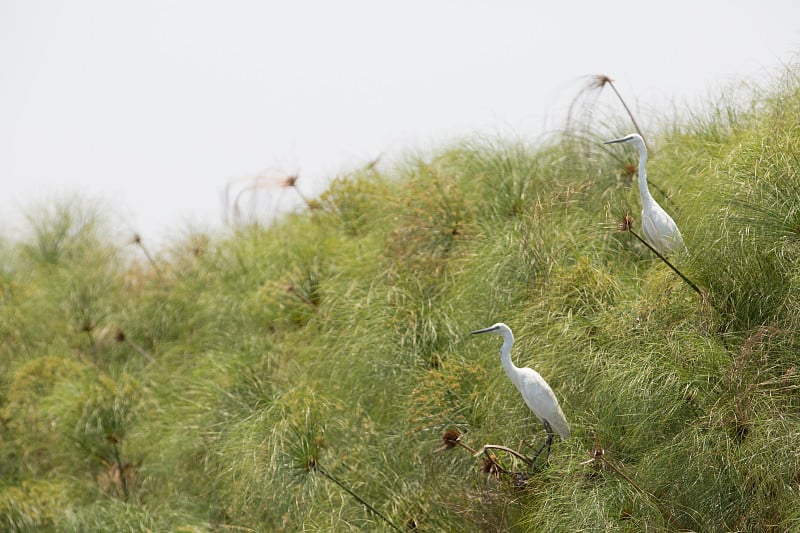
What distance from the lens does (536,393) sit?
17.0ft

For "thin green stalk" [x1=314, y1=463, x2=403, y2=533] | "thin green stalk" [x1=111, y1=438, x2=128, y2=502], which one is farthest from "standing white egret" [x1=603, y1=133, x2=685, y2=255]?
"thin green stalk" [x1=111, y1=438, x2=128, y2=502]

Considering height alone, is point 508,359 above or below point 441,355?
above

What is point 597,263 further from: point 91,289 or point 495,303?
point 91,289

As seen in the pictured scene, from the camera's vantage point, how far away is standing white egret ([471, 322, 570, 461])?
17.0ft

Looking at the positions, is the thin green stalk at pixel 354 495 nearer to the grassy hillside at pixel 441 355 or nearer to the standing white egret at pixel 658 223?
the grassy hillside at pixel 441 355

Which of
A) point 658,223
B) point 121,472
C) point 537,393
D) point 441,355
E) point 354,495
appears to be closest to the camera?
point 537,393

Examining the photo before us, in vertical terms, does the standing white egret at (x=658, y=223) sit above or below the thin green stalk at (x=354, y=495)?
above

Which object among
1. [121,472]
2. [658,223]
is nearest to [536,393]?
[658,223]

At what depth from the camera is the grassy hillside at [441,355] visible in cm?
508

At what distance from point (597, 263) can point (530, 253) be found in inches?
15.6

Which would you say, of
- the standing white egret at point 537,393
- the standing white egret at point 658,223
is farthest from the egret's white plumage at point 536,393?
the standing white egret at point 658,223

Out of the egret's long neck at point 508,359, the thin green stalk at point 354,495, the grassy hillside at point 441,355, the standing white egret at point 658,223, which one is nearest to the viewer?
the grassy hillside at point 441,355

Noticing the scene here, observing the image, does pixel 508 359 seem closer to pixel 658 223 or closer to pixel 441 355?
pixel 658 223

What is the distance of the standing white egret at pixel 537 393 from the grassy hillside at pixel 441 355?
0.17m
